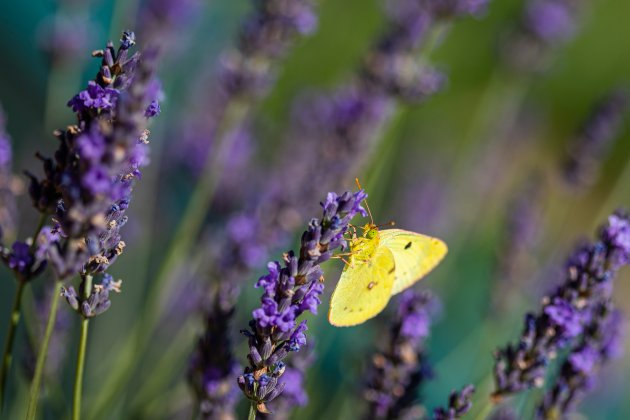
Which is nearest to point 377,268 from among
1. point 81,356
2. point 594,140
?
point 81,356

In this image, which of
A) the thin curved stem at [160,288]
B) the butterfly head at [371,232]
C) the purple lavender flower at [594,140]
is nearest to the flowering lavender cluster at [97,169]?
the butterfly head at [371,232]

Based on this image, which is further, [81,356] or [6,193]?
[6,193]

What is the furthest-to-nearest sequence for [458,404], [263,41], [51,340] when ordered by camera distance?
[263,41]
[51,340]
[458,404]

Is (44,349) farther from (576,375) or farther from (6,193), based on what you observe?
→ (576,375)

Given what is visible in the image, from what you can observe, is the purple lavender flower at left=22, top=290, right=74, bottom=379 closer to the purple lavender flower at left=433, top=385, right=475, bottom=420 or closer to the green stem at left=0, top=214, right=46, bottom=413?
the green stem at left=0, top=214, right=46, bottom=413

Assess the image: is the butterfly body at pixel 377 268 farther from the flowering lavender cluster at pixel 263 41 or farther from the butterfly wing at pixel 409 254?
the flowering lavender cluster at pixel 263 41

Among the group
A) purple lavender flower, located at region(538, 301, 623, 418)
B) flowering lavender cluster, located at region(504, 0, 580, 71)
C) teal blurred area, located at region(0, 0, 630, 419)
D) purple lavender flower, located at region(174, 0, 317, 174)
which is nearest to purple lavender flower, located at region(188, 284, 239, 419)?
teal blurred area, located at region(0, 0, 630, 419)
